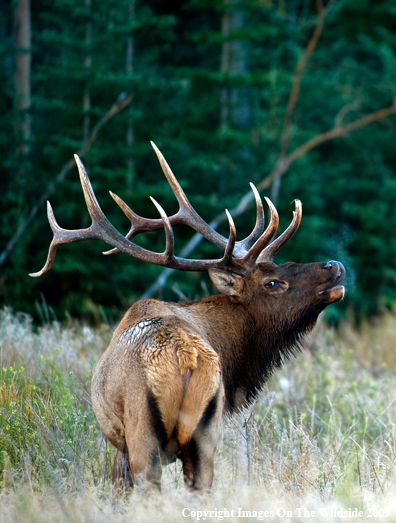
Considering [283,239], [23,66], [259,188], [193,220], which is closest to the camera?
[283,239]

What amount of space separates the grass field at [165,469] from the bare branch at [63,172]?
3763 mm

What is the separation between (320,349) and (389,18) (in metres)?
12.5

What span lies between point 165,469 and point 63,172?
283 inches

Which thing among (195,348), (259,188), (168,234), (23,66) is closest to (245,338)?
(168,234)

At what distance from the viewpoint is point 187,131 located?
1280cm

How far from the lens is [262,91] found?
15.0 m

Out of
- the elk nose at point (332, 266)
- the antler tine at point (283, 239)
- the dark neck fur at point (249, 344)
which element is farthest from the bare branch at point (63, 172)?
the elk nose at point (332, 266)

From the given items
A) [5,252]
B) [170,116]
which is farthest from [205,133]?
[5,252]

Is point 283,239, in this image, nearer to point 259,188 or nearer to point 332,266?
point 332,266

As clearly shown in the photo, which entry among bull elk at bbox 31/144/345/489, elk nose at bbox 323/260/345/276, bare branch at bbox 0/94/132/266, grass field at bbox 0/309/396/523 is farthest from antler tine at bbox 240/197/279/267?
bare branch at bbox 0/94/132/266

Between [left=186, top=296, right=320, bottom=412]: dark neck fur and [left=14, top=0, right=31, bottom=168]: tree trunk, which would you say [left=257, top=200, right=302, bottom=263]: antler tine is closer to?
[left=186, top=296, right=320, bottom=412]: dark neck fur

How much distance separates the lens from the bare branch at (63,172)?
9828 mm

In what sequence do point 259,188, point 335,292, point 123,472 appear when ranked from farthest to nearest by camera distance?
point 259,188 → point 335,292 → point 123,472

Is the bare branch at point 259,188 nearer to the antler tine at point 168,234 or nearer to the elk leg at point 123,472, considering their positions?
the antler tine at point 168,234
